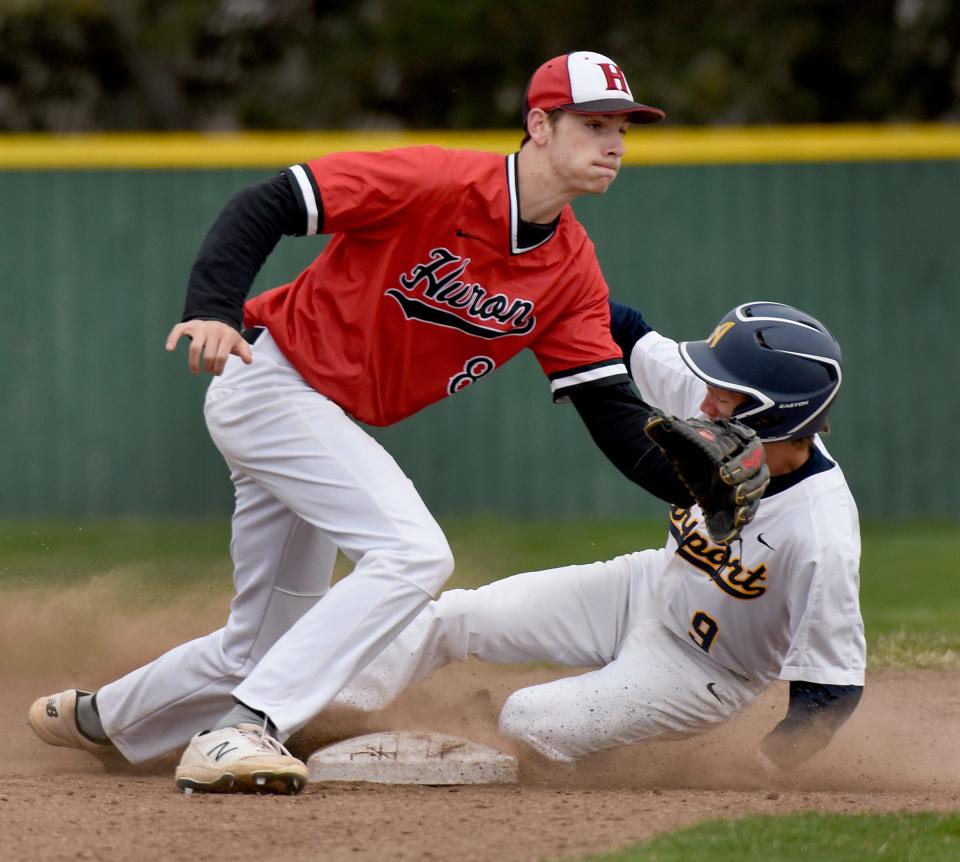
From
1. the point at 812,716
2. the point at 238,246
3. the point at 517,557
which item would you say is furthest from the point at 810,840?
the point at 517,557

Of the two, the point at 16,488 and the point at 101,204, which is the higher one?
the point at 101,204

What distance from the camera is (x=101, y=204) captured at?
985 cm

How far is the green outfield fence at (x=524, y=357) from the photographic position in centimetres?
980

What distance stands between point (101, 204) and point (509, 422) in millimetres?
2921

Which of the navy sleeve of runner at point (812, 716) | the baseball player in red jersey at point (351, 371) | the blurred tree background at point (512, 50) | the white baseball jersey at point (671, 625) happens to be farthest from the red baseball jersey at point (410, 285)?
the blurred tree background at point (512, 50)

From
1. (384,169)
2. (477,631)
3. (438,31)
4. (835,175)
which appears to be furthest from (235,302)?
(438,31)

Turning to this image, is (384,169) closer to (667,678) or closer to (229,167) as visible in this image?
(667,678)

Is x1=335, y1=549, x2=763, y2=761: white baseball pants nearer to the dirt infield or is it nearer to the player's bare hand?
the dirt infield

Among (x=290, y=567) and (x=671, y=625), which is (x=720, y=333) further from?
(x=290, y=567)

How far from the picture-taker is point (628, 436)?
4.32 m

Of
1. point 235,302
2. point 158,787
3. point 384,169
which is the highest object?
point 384,169

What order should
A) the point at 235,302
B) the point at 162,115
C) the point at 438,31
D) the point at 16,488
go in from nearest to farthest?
the point at 235,302
the point at 16,488
the point at 438,31
the point at 162,115

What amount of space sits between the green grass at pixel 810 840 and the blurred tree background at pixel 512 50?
12351 millimetres

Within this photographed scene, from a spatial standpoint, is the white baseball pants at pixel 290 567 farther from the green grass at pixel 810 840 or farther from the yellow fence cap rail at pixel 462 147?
the yellow fence cap rail at pixel 462 147
